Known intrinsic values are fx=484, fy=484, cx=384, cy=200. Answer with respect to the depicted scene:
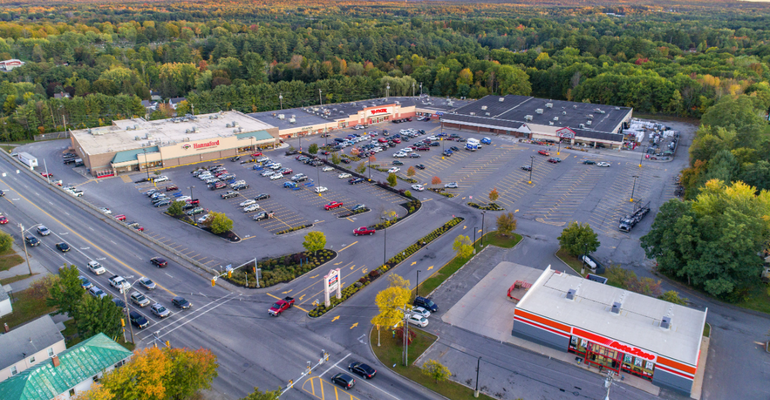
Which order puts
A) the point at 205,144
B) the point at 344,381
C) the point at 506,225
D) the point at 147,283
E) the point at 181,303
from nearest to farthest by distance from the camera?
the point at 344,381
the point at 181,303
the point at 147,283
the point at 506,225
the point at 205,144

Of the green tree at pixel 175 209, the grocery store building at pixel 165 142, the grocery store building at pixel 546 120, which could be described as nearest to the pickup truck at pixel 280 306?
the green tree at pixel 175 209

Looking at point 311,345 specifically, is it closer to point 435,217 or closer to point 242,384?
point 242,384

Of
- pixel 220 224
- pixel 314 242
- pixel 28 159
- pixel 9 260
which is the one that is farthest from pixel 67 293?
pixel 28 159

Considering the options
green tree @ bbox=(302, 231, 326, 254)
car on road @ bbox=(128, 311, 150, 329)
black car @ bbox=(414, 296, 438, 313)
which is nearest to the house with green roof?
car on road @ bbox=(128, 311, 150, 329)

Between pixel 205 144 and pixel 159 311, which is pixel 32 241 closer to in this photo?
pixel 159 311

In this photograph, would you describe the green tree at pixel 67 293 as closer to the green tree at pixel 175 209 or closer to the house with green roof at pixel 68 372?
the house with green roof at pixel 68 372

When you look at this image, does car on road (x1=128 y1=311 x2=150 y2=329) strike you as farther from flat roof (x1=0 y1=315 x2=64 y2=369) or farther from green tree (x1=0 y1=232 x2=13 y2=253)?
green tree (x1=0 y1=232 x2=13 y2=253)
